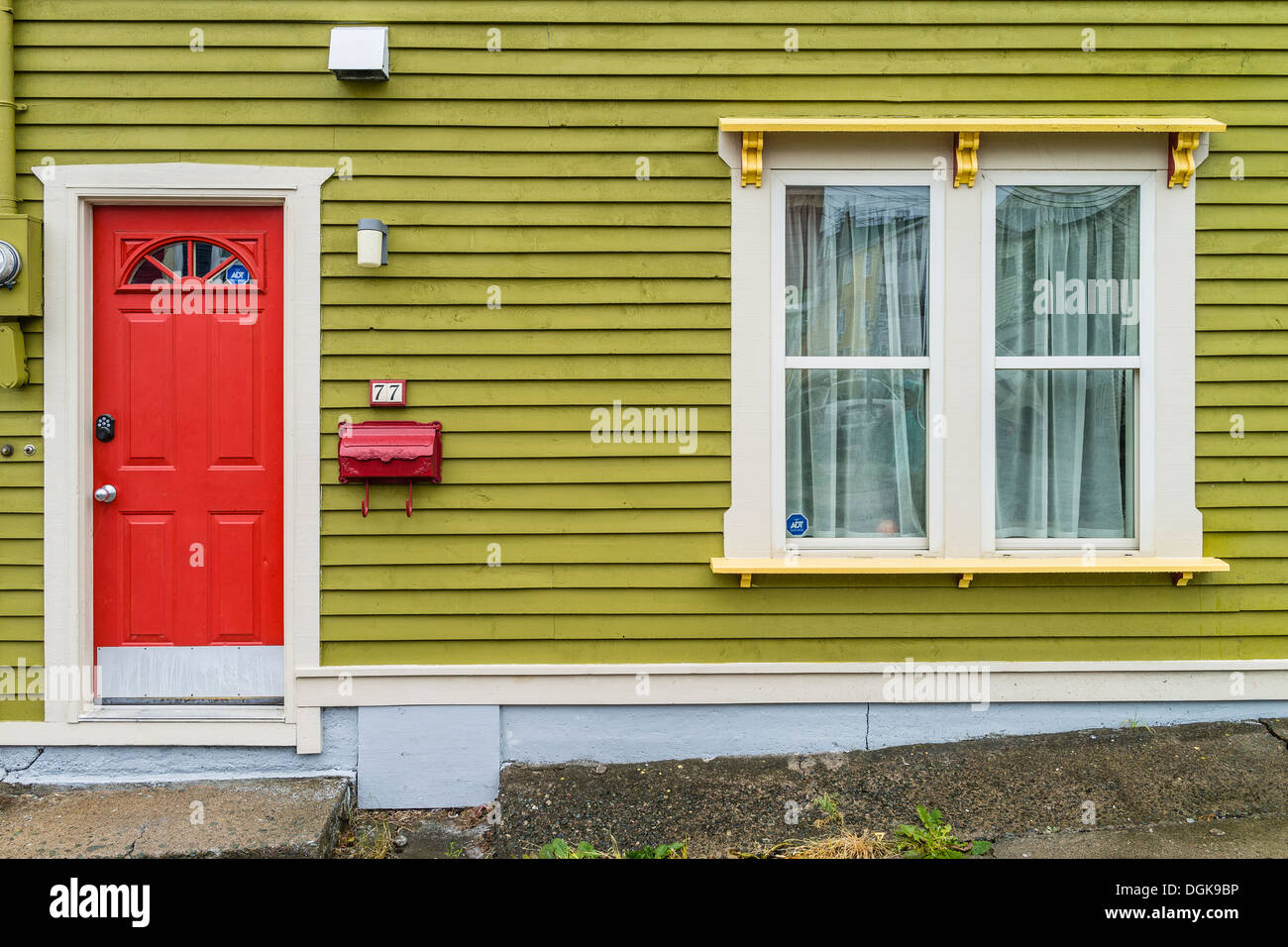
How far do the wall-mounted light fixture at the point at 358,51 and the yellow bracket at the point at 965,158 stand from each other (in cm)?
243

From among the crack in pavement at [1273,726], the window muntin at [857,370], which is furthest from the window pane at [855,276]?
the crack in pavement at [1273,726]

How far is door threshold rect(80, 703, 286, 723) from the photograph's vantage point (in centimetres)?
372

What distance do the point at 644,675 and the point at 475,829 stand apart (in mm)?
949

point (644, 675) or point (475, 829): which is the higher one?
point (644, 675)

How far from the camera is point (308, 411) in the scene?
12.2ft

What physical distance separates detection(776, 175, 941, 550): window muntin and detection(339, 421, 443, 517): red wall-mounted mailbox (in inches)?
60.0

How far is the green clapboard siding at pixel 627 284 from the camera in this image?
3742 millimetres

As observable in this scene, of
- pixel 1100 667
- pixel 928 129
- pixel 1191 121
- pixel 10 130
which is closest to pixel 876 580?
pixel 1100 667

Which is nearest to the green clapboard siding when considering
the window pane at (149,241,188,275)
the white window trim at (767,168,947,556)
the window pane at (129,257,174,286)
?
the white window trim at (767,168,947,556)

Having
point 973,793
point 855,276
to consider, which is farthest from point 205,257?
point 973,793

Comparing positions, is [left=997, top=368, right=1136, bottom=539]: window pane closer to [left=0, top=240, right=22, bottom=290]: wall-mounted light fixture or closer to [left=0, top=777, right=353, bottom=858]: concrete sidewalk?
[left=0, top=777, right=353, bottom=858]: concrete sidewalk

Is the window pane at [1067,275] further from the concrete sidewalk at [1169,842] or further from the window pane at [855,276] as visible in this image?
the concrete sidewalk at [1169,842]

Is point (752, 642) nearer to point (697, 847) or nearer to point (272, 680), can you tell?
point (697, 847)

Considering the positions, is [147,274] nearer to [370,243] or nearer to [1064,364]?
[370,243]
